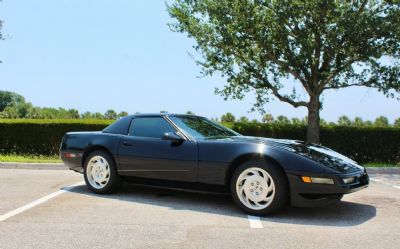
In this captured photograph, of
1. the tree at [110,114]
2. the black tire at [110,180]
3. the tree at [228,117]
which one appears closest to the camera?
the black tire at [110,180]

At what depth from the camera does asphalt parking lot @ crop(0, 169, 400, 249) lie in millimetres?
4949

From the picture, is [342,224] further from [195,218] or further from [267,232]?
[195,218]

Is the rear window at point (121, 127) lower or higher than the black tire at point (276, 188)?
higher

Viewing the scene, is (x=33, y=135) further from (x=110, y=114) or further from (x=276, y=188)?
(x=276, y=188)

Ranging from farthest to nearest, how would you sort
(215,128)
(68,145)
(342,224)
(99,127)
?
(99,127) < (68,145) < (215,128) < (342,224)

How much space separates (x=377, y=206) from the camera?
702 cm

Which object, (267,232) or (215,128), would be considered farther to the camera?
(215,128)

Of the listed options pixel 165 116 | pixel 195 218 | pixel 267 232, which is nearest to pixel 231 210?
pixel 195 218

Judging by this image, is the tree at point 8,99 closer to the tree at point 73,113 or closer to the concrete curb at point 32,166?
the tree at point 73,113

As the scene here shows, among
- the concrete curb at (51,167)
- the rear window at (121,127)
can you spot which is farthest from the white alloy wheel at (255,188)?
the concrete curb at (51,167)

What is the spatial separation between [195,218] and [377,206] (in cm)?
287

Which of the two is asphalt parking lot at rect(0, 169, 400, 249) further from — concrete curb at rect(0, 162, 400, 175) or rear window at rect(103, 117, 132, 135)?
concrete curb at rect(0, 162, 400, 175)

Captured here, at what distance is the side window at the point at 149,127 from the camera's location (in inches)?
285

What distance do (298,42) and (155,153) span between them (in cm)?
886
